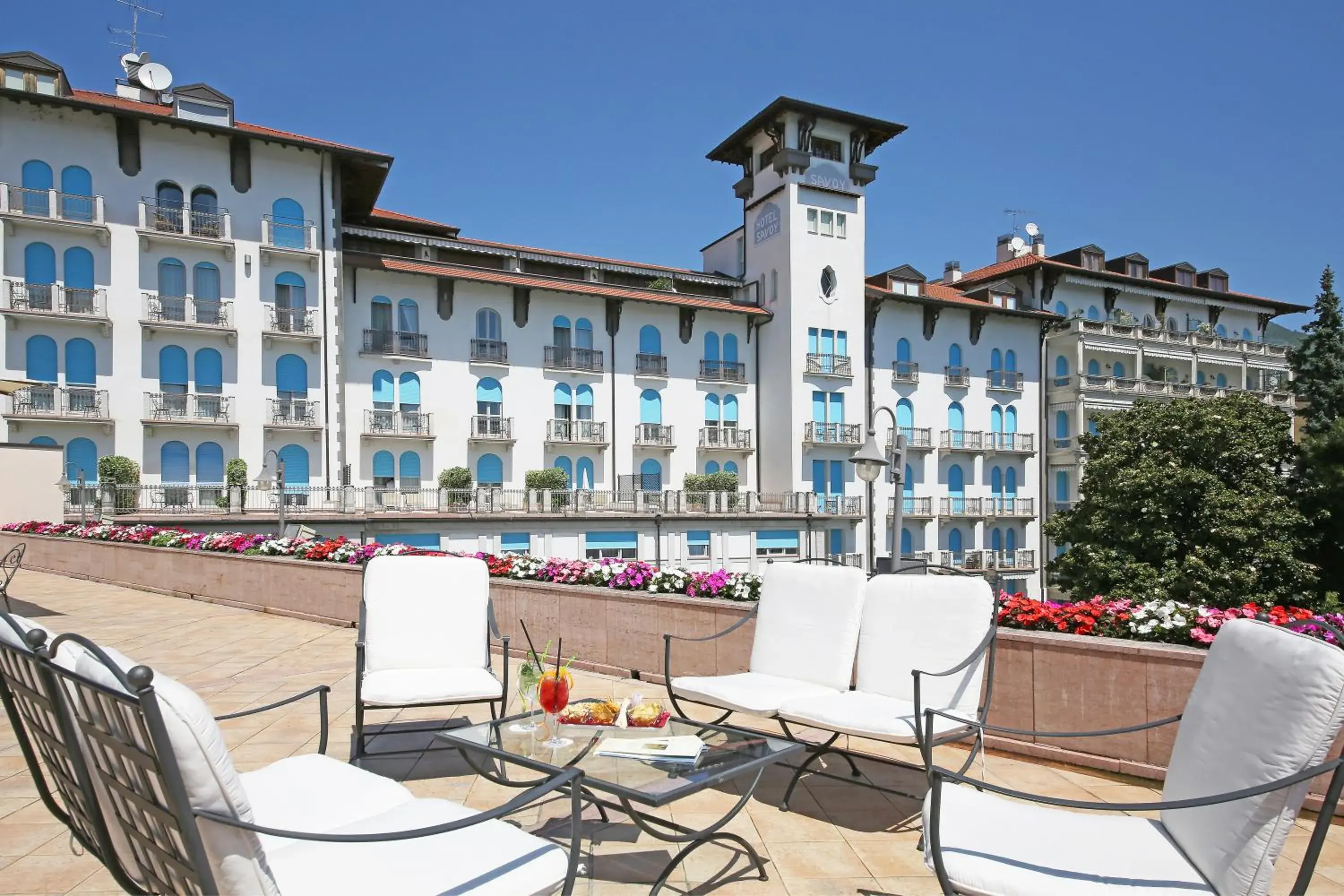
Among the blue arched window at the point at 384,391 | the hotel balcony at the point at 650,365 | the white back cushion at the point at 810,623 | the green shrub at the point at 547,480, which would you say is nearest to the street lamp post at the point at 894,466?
the white back cushion at the point at 810,623

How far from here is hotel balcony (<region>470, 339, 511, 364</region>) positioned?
31281mm

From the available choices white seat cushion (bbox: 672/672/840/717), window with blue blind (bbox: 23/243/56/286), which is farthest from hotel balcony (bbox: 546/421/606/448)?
white seat cushion (bbox: 672/672/840/717)

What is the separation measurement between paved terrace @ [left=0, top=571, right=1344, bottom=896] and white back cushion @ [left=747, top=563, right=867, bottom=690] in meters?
0.63

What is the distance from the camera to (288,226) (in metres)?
28.2

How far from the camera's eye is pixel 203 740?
1.94 meters

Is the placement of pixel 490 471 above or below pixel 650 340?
below

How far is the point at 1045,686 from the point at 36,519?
23578 millimetres

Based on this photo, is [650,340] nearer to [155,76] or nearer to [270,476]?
[270,476]

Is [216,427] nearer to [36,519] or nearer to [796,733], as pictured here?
[36,519]

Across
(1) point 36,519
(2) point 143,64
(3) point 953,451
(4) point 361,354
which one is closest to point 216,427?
(4) point 361,354

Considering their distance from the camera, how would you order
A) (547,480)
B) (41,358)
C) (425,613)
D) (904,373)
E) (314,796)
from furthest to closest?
(904,373) < (547,480) < (41,358) < (425,613) < (314,796)

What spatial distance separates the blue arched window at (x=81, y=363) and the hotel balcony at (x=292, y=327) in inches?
189

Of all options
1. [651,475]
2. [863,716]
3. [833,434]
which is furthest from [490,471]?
[863,716]

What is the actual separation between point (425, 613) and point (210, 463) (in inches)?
1000
